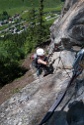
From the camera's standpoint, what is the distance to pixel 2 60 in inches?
1750

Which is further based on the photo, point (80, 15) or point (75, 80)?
point (80, 15)

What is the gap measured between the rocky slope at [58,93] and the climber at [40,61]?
161cm

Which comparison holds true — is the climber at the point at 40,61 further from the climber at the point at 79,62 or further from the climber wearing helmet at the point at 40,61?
the climber at the point at 79,62

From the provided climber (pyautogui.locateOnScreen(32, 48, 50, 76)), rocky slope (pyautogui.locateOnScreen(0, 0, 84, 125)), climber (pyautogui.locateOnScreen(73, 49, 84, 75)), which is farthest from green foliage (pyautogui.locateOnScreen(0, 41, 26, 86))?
climber (pyautogui.locateOnScreen(73, 49, 84, 75))

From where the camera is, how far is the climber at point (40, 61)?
1727cm

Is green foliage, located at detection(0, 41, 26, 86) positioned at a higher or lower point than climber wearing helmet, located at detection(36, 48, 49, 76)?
lower

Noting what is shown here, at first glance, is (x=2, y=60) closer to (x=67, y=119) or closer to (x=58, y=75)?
(x=58, y=75)

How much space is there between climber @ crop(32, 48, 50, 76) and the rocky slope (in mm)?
1608

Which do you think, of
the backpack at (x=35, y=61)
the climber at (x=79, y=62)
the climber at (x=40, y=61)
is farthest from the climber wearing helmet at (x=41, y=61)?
the climber at (x=79, y=62)

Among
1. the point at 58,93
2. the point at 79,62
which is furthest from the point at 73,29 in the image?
the point at 79,62

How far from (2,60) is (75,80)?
27555 millimetres

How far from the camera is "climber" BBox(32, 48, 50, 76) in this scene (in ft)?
56.6

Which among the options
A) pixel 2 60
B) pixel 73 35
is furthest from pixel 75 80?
pixel 2 60

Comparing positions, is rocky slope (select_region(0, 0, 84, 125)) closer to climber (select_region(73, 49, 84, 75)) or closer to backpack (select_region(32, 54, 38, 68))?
climber (select_region(73, 49, 84, 75))
